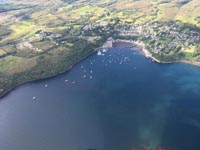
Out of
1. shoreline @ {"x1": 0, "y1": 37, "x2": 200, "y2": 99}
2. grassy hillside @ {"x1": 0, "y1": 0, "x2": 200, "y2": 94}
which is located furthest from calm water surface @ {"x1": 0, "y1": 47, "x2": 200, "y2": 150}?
grassy hillside @ {"x1": 0, "y1": 0, "x2": 200, "y2": 94}

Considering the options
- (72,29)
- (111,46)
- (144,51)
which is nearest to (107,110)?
(144,51)

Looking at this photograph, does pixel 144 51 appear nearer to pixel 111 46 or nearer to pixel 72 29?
pixel 111 46

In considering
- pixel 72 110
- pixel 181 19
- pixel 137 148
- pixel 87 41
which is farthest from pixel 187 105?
pixel 181 19

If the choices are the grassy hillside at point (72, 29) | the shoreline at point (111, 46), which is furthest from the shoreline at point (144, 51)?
the grassy hillside at point (72, 29)

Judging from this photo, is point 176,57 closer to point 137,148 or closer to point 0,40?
point 137,148

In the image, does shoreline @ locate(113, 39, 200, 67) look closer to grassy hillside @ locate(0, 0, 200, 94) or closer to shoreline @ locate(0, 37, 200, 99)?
shoreline @ locate(0, 37, 200, 99)
